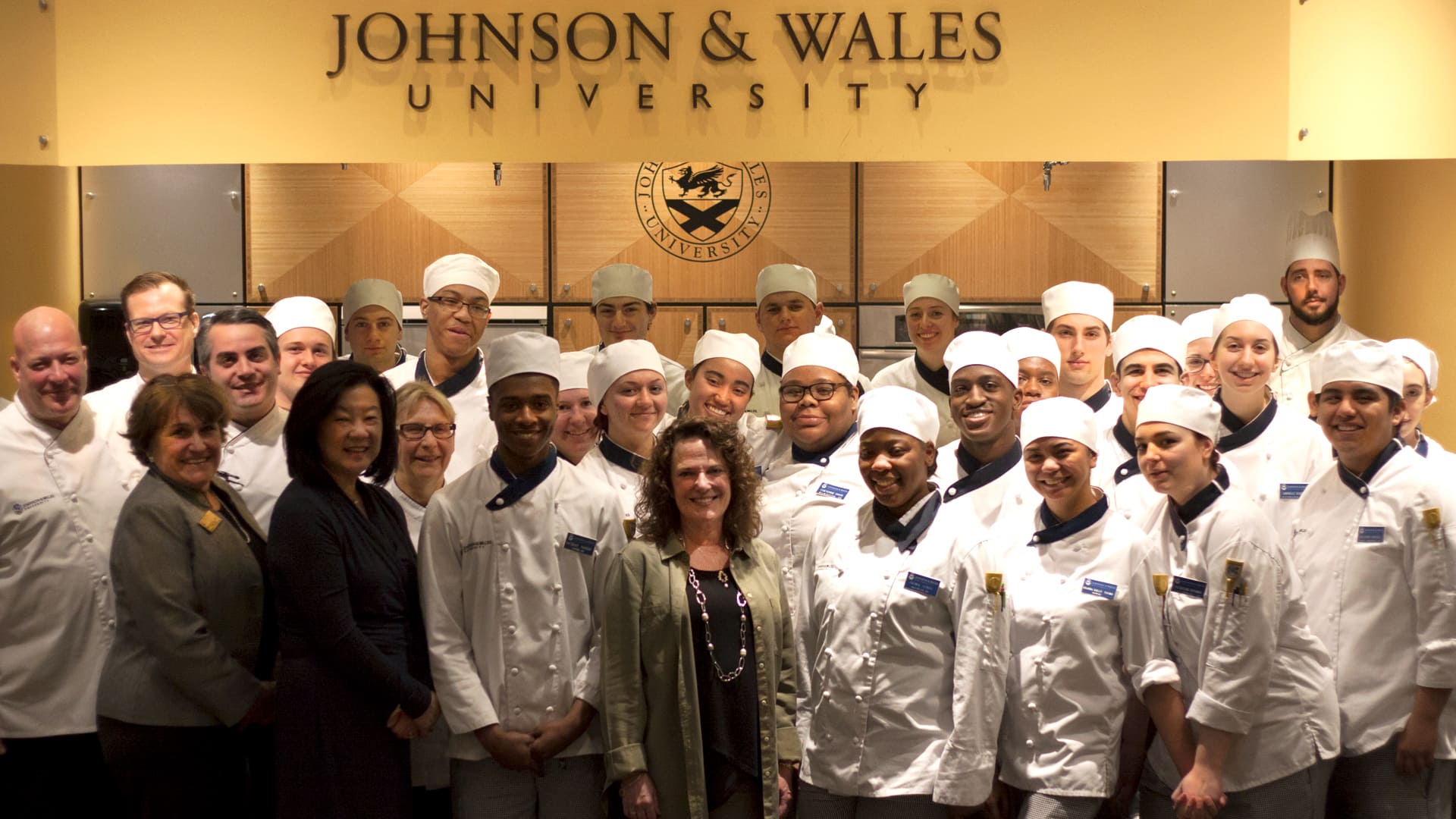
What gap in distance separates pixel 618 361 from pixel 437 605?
0.94 m

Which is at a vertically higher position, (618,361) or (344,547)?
(618,361)

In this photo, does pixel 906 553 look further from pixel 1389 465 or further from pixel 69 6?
pixel 69 6

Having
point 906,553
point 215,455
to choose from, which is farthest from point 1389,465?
point 215,455

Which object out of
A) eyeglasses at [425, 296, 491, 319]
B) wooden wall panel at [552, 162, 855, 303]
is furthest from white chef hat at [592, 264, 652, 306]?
wooden wall panel at [552, 162, 855, 303]

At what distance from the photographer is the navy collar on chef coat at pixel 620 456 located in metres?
3.55

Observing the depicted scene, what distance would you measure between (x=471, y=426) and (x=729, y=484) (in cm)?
136

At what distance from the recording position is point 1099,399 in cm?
402

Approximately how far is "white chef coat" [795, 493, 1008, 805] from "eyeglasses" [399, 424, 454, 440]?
1103mm

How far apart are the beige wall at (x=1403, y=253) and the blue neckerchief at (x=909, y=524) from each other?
3.05 m

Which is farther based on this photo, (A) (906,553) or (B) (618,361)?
(B) (618,361)

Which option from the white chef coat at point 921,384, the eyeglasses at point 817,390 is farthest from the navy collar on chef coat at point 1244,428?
the eyeglasses at point 817,390

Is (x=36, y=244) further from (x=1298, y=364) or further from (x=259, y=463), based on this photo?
(x=1298, y=364)

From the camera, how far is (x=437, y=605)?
9.62 feet

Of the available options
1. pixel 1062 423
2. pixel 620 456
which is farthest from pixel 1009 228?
pixel 1062 423
